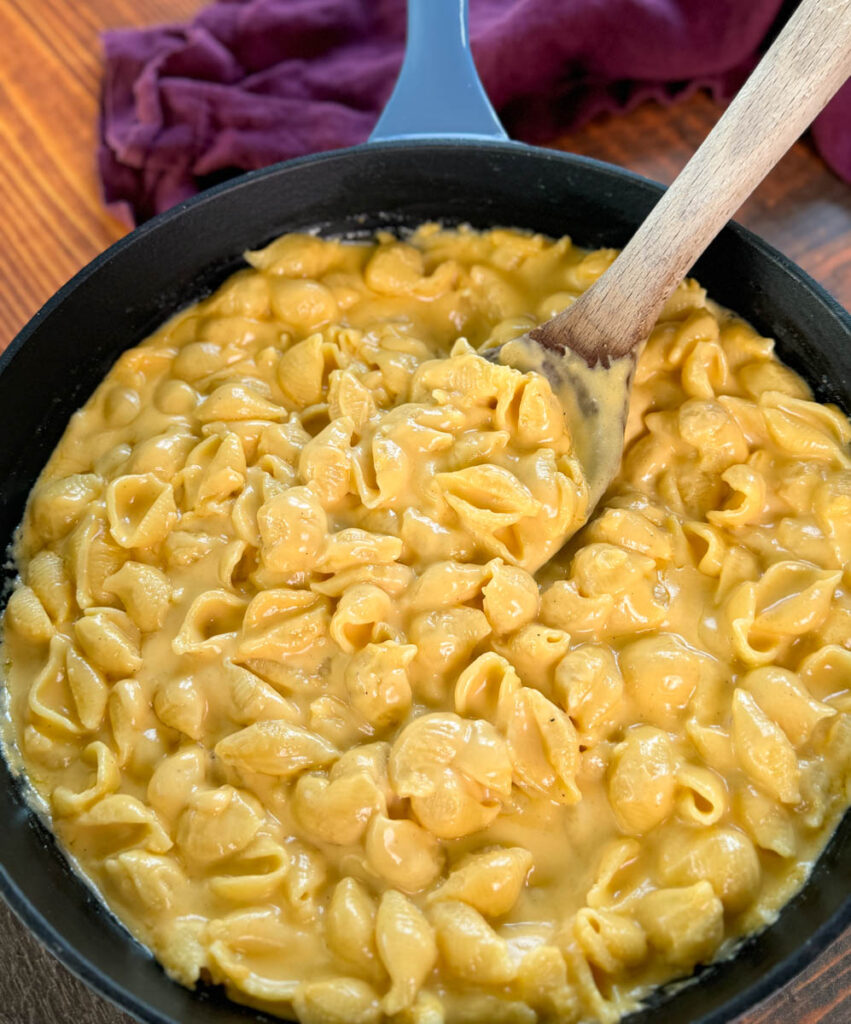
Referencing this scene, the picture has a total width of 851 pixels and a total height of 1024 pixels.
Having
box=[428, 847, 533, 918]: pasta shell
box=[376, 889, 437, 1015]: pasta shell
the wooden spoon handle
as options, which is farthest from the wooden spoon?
box=[376, 889, 437, 1015]: pasta shell

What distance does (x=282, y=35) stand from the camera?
9.07 feet

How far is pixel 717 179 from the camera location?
1.92m

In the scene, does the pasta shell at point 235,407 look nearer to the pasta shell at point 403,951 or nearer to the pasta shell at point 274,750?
the pasta shell at point 274,750

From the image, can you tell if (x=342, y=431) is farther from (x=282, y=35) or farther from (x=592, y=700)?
(x=282, y=35)

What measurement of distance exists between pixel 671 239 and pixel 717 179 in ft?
0.41

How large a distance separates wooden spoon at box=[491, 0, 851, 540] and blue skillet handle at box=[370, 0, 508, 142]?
0.50 meters

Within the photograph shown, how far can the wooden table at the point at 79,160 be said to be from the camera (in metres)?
2.58

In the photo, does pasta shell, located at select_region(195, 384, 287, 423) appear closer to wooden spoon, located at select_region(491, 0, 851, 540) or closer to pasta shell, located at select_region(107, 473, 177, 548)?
pasta shell, located at select_region(107, 473, 177, 548)

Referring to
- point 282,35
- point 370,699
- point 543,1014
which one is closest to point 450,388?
point 370,699

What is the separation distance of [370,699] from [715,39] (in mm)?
1906

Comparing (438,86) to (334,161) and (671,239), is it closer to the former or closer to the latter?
(334,161)

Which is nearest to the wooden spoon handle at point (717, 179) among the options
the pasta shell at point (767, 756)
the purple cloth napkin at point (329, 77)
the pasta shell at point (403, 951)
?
the pasta shell at point (767, 756)

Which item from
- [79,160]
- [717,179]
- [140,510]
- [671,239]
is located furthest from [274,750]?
[79,160]

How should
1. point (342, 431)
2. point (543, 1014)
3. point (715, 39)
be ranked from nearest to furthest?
1. point (543, 1014)
2. point (342, 431)
3. point (715, 39)
